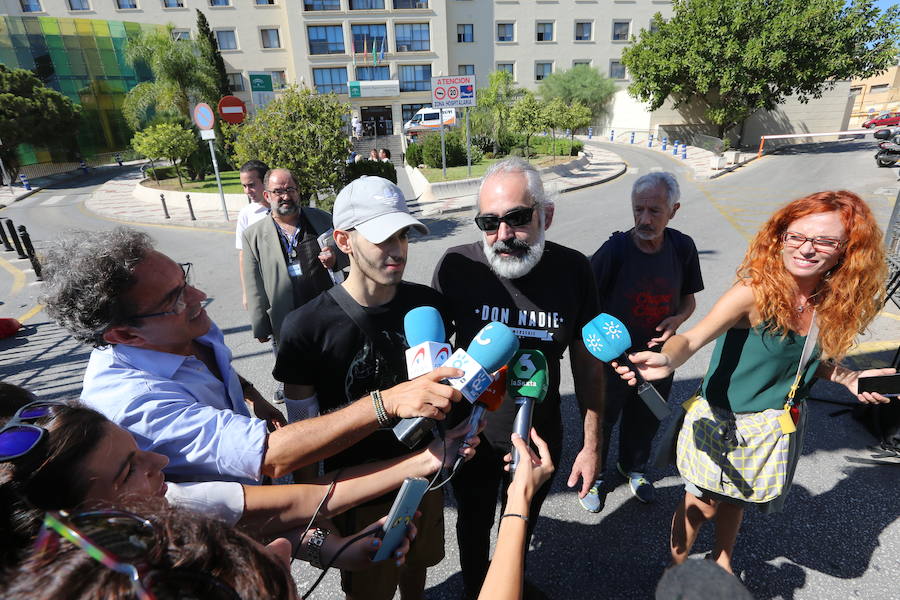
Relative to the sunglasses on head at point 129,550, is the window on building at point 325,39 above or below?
above

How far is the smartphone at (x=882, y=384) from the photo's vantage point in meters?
2.12

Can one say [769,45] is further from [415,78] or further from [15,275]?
[15,275]

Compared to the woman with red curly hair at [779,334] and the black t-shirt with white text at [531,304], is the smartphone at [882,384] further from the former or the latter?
the black t-shirt with white text at [531,304]

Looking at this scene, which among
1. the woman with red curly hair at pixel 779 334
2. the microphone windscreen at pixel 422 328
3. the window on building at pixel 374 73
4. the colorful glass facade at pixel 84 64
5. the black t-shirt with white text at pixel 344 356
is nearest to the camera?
the microphone windscreen at pixel 422 328

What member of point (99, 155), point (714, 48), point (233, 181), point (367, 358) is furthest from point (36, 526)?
point (99, 155)

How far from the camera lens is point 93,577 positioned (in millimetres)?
659

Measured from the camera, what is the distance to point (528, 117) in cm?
1800

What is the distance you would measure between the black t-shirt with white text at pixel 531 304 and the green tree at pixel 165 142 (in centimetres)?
2137

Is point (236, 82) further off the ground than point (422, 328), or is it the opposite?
point (236, 82)

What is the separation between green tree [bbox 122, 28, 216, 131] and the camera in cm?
2309

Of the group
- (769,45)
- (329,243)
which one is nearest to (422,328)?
(329,243)

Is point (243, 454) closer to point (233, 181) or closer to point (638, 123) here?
point (233, 181)

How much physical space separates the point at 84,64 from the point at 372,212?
139 ft

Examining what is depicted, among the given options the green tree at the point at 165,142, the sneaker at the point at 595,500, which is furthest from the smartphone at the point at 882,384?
the green tree at the point at 165,142
